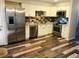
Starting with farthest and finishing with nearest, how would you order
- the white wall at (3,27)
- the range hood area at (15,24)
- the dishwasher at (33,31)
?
the dishwasher at (33,31)
the range hood area at (15,24)
the white wall at (3,27)

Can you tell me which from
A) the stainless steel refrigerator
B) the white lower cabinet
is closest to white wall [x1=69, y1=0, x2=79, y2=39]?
the white lower cabinet

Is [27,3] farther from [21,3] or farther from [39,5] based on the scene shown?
[39,5]

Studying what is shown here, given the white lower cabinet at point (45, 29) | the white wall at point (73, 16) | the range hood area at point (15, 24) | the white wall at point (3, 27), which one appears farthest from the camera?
the white lower cabinet at point (45, 29)

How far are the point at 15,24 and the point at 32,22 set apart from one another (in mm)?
1545

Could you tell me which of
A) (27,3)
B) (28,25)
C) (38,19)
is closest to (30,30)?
(28,25)

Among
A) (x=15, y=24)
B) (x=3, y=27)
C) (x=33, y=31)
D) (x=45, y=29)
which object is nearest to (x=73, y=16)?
(x=45, y=29)

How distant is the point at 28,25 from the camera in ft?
17.5

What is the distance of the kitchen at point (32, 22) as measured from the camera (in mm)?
4535

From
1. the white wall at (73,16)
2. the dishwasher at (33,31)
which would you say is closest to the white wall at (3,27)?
the dishwasher at (33,31)

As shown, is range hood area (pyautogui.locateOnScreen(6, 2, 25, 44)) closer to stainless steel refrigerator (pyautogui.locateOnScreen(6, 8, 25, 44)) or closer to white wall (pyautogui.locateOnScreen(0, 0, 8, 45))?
stainless steel refrigerator (pyautogui.locateOnScreen(6, 8, 25, 44))

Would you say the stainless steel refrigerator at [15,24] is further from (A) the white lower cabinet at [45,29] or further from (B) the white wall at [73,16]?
(B) the white wall at [73,16]

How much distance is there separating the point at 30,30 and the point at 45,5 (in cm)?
283

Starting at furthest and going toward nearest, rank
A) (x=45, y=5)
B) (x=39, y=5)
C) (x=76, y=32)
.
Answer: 1. (x=45, y=5)
2. (x=39, y=5)
3. (x=76, y=32)

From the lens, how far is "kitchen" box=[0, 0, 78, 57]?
4.54 metres
